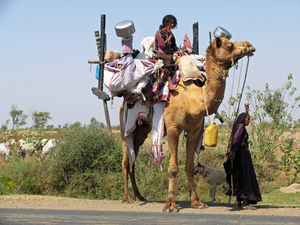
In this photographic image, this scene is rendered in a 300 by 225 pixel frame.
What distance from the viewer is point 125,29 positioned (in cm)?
738

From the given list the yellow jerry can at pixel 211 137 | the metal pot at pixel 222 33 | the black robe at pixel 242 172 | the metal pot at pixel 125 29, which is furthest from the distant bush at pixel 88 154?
the metal pot at pixel 222 33

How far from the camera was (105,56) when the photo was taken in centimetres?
796

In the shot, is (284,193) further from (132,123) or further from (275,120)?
(132,123)

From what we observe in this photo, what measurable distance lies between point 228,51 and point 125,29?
242cm

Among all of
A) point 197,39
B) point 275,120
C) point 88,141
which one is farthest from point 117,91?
point 275,120

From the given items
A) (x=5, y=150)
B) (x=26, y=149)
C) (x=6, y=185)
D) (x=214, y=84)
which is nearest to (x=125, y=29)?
(x=214, y=84)

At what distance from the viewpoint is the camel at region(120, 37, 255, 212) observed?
6156 millimetres

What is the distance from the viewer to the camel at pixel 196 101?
6156mm

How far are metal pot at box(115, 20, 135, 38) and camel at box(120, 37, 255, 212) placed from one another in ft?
5.21

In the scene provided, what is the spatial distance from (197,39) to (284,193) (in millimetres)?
5032

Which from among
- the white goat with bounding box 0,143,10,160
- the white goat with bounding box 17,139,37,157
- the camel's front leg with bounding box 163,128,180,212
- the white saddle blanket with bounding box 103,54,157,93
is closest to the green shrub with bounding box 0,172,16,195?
the white goat with bounding box 17,139,37,157

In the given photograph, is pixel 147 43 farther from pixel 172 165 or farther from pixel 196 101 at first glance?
pixel 172 165

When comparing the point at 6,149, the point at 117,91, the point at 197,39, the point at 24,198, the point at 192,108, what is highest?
the point at 197,39

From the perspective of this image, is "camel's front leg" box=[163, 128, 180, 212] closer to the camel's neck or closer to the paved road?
the paved road
